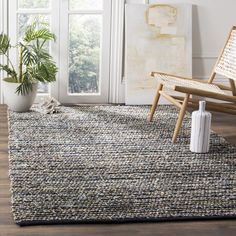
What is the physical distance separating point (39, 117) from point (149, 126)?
2.84 ft

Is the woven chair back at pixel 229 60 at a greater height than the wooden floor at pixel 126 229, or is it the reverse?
the woven chair back at pixel 229 60

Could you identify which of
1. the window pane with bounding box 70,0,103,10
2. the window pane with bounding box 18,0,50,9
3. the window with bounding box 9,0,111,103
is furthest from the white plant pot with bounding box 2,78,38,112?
the window pane with bounding box 70,0,103,10

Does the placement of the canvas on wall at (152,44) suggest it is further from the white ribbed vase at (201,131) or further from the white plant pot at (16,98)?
the white ribbed vase at (201,131)

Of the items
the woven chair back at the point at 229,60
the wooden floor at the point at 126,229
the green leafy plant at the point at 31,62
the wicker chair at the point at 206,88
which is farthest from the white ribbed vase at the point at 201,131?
the green leafy plant at the point at 31,62

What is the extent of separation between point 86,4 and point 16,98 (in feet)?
3.35

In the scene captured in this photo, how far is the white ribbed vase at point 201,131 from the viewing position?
4.05 meters

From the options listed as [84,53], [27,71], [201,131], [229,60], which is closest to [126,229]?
[201,131]

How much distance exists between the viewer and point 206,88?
15.0 feet

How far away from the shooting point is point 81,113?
5.11 meters

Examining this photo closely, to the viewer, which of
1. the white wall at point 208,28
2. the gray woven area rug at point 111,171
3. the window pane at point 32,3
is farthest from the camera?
the white wall at point 208,28

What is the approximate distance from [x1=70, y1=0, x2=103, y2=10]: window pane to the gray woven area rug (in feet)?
3.19

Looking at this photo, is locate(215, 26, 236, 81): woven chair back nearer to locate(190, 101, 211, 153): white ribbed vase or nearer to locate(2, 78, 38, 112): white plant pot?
locate(190, 101, 211, 153): white ribbed vase

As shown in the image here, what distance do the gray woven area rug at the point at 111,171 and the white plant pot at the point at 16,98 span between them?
3.3 inches

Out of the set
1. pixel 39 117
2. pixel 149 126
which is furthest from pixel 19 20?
pixel 149 126
